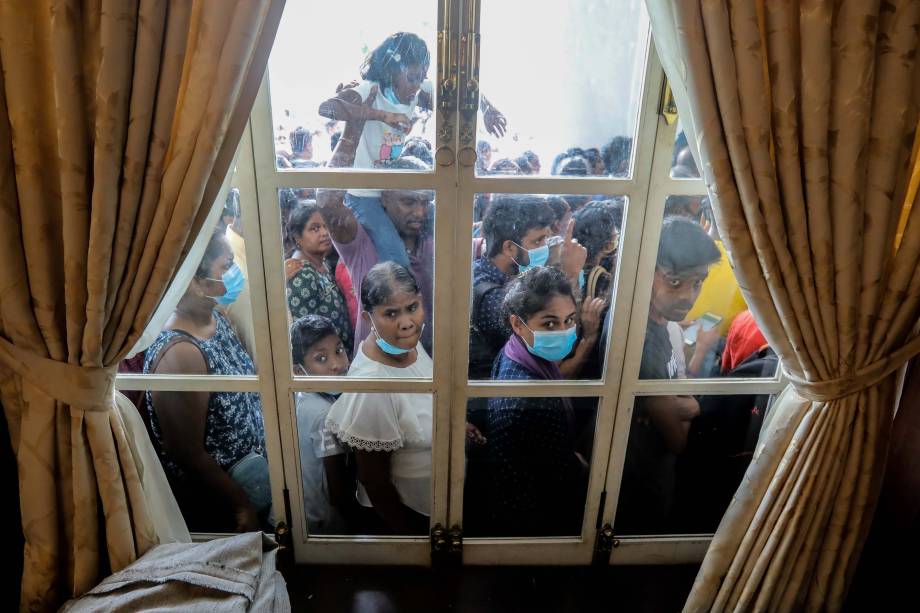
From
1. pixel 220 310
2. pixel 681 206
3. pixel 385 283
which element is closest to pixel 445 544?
pixel 385 283

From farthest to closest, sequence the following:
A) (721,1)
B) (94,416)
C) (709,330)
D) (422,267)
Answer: (709,330), (422,267), (94,416), (721,1)

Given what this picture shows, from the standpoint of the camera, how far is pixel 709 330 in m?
1.48

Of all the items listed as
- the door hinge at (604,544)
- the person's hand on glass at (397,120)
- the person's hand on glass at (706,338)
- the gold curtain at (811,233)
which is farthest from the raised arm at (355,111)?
the door hinge at (604,544)

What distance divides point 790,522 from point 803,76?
0.95 m

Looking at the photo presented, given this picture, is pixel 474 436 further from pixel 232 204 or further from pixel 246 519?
pixel 232 204

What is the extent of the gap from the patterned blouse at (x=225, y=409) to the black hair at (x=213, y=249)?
126 millimetres

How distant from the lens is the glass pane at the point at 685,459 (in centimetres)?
155

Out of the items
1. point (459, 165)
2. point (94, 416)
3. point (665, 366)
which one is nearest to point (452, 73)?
point (459, 165)

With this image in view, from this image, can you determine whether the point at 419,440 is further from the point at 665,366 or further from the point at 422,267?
the point at 665,366

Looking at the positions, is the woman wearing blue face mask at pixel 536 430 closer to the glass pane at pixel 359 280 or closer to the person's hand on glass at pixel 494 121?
the glass pane at pixel 359 280

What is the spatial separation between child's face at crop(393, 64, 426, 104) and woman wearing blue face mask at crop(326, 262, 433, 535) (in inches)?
15.7

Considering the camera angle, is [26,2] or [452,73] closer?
[26,2]

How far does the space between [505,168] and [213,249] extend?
74 cm

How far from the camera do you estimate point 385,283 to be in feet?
4.54
